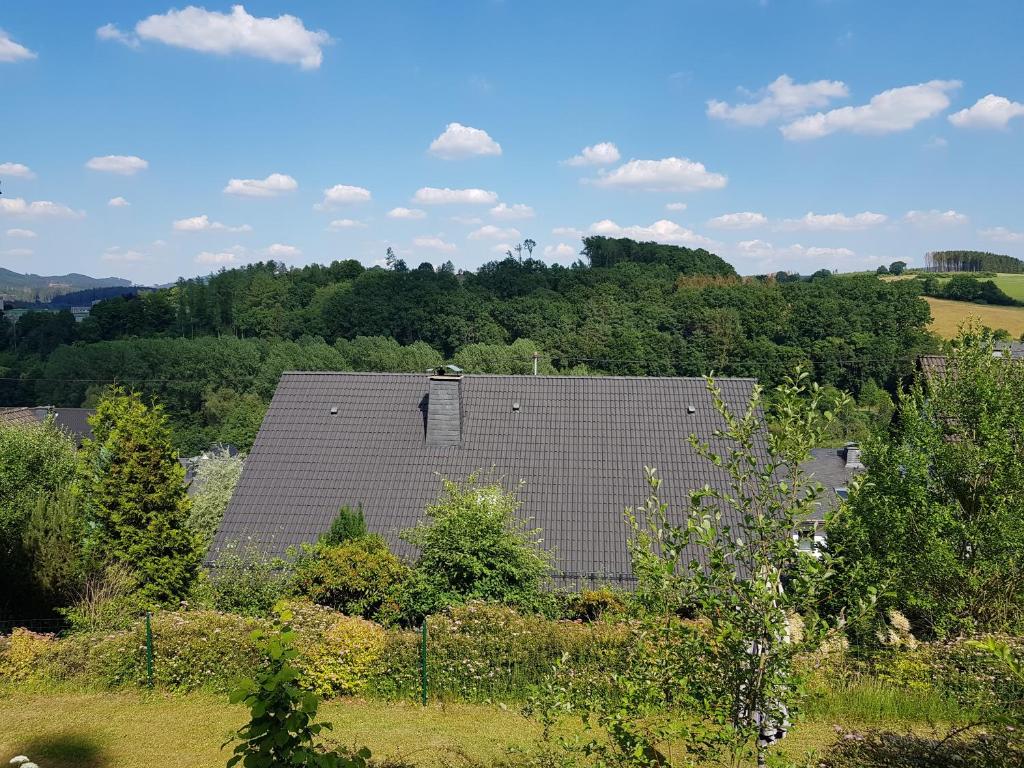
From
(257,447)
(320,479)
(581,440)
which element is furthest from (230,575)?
(581,440)

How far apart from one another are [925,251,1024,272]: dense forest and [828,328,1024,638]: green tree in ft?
345

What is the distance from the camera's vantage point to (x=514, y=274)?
9644 centimetres

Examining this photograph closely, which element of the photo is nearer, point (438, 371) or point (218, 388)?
point (438, 371)

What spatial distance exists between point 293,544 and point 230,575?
7.46 feet

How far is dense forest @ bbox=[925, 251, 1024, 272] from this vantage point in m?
99.2

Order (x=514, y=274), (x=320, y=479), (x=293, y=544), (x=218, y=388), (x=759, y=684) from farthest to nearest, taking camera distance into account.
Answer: (x=514, y=274) < (x=218, y=388) < (x=320, y=479) < (x=293, y=544) < (x=759, y=684)

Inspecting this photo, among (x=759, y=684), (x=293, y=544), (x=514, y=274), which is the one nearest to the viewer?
(x=759, y=684)

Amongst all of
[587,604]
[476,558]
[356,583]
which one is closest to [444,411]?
[476,558]

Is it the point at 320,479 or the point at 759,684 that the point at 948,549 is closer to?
the point at 759,684

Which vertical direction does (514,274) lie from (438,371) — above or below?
above

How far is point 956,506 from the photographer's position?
38.0ft

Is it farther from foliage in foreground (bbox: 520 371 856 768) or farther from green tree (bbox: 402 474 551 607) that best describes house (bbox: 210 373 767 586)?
foliage in foreground (bbox: 520 371 856 768)

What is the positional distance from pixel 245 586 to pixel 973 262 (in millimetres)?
116094

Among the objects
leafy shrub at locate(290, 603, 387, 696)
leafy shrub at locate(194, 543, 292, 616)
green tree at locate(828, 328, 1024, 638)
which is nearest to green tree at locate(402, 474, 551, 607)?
leafy shrub at locate(290, 603, 387, 696)
